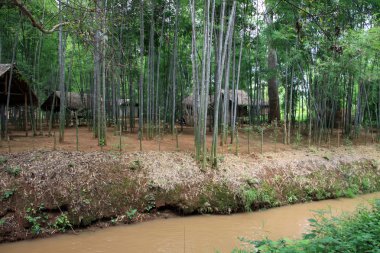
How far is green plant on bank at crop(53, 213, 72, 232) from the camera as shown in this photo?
499cm

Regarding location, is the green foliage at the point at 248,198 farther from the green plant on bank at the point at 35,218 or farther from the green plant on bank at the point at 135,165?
the green plant on bank at the point at 35,218

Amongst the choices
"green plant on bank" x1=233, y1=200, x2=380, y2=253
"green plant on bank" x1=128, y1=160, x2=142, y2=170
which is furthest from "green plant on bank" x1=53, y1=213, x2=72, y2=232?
"green plant on bank" x1=233, y1=200, x2=380, y2=253

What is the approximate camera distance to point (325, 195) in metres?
7.44

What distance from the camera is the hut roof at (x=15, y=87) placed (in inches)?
307

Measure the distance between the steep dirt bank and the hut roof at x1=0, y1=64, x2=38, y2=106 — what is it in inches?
115

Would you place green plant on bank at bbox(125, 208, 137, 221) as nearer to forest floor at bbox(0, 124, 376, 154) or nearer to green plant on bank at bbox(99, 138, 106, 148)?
forest floor at bbox(0, 124, 376, 154)

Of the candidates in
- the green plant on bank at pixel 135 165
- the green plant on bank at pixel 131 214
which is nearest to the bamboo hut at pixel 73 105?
the green plant on bank at pixel 135 165

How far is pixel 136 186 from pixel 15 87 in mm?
5389

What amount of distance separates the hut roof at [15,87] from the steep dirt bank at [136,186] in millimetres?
2913

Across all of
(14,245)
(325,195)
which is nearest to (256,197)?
(325,195)

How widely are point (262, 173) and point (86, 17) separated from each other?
5063 mm

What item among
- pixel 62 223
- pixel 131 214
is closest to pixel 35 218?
pixel 62 223

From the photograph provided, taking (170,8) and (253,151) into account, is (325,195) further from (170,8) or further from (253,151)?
(170,8)

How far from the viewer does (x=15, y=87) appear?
9062mm
